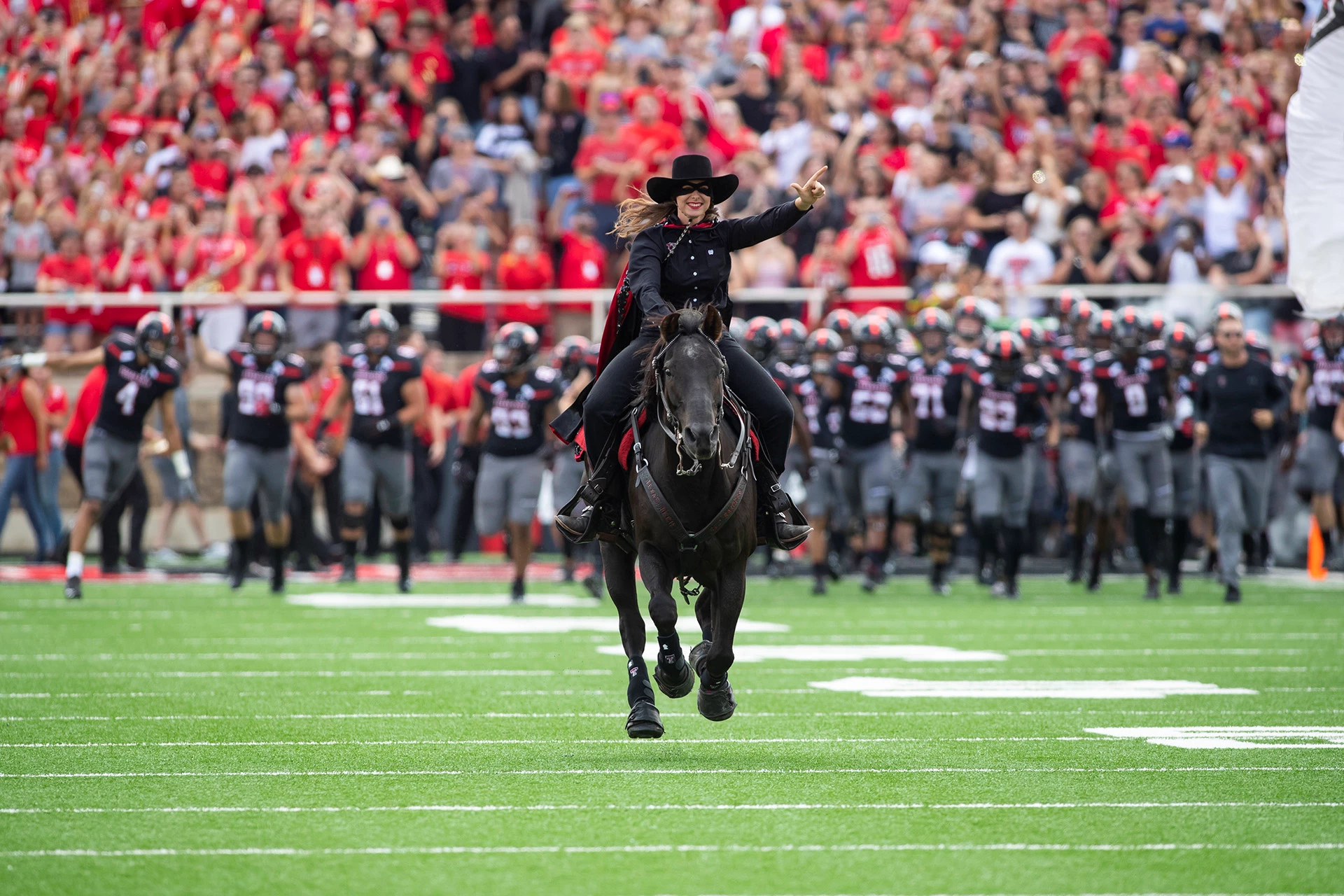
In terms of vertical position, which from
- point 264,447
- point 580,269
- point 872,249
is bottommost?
point 264,447

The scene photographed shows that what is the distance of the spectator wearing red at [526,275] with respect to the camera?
20.4 metres

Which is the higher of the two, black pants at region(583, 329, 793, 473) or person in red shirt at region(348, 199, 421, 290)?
person in red shirt at region(348, 199, 421, 290)

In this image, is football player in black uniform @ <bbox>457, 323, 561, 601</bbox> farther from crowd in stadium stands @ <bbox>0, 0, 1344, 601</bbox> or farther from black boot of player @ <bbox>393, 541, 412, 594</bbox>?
crowd in stadium stands @ <bbox>0, 0, 1344, 601</bbox>

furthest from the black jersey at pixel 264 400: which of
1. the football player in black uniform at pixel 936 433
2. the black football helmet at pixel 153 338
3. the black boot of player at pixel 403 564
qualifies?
the football player in black uniform at pixel 936 433

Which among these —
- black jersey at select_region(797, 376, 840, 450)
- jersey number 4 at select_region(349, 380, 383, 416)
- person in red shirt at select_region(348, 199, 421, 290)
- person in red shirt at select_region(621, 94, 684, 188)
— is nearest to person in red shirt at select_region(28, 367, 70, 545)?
person in red shirt at select_region(348, 199, 421, 290)

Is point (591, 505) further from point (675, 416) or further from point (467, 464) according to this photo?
point (467, 464)

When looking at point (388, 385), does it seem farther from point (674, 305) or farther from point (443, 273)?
point (674, 305)

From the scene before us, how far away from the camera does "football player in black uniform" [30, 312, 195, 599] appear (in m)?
15.8

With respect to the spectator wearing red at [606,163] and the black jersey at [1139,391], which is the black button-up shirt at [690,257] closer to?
the black jersey at [1139,391]

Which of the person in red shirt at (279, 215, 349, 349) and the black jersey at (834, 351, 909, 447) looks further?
the person in red shirt at (279, 215, 349, 349)

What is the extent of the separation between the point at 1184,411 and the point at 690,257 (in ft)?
36.3

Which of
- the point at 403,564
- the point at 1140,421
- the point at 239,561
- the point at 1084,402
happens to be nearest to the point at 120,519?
the point at 239,561

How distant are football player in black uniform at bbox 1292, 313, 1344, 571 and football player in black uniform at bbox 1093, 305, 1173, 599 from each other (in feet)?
4.96

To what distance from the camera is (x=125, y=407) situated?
52.6 ft
